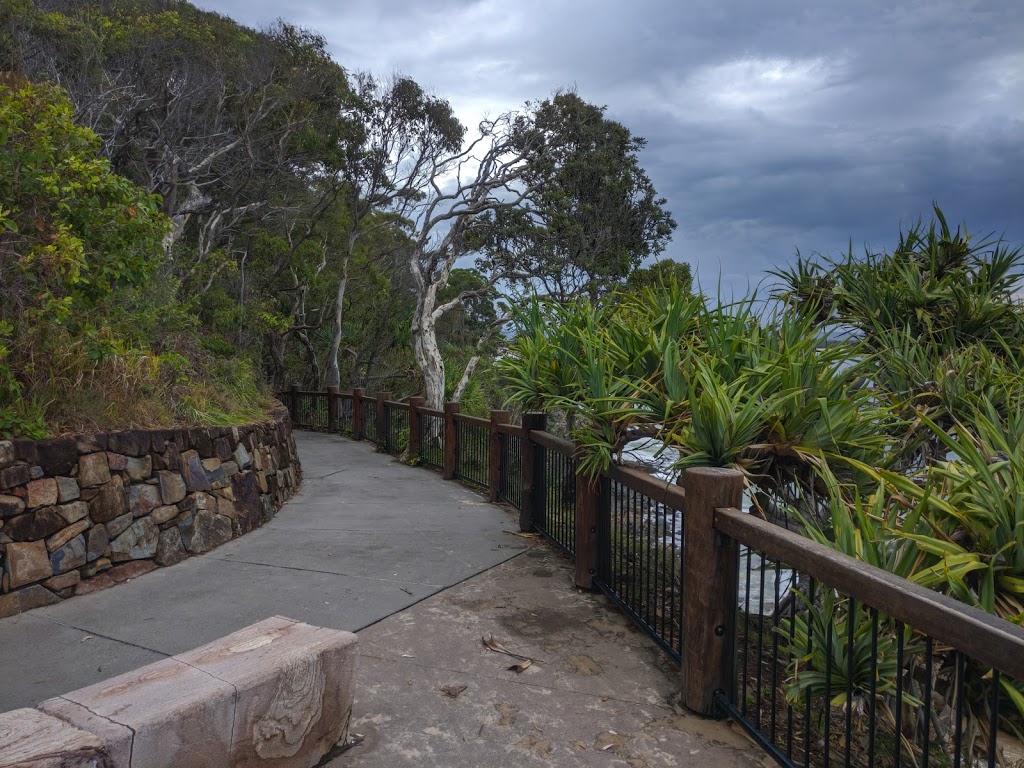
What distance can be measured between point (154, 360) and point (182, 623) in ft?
11.6

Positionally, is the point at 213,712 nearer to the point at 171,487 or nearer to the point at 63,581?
the point at 63,581

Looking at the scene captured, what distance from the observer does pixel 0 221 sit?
220 inches

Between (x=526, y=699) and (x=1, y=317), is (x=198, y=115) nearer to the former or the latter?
(x=1, y=317)

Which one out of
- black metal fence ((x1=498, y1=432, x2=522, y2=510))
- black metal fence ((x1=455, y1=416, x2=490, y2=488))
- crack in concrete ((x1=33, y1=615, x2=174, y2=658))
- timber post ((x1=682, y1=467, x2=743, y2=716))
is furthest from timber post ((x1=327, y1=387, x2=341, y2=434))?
timber post ((x1=682, y1=467, x2=743, y2=716))

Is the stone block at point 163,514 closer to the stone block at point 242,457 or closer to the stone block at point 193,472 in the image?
the stone block at point 193,472

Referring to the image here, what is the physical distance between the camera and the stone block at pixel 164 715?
8.42 ft

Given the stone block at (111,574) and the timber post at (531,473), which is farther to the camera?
the timber post at (531,473)

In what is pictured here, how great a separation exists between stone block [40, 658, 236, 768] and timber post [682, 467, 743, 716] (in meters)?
2.27

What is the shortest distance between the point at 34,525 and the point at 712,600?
4802 mm

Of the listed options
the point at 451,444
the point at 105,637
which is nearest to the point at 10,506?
the point at 105,637

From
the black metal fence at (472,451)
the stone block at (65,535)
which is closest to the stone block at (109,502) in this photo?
the stone block at (65,535)

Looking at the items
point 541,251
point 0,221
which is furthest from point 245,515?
point 541,251

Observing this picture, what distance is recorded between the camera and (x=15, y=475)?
18.1ft

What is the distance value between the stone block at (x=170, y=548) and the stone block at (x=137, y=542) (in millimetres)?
62
